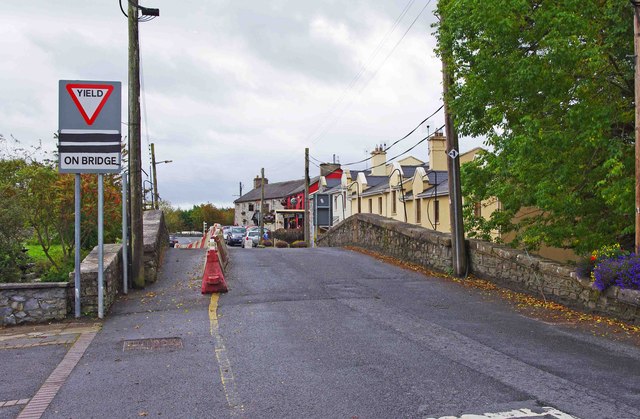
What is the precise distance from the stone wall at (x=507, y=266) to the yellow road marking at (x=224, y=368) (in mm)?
6023

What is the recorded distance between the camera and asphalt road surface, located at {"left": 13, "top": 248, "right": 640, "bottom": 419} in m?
4.89

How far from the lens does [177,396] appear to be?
17.0 ft

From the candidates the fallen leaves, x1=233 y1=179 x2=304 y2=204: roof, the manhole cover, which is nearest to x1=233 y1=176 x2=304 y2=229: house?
x1=233 y1=179 x2=304 y2=204: roof

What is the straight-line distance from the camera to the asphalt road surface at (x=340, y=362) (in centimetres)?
489

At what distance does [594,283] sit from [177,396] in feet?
22.9

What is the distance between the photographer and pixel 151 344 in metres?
7.25

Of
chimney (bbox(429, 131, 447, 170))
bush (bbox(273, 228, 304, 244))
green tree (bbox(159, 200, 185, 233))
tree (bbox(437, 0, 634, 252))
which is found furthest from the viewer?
green tree (bbox(159, 200, 185, 233))

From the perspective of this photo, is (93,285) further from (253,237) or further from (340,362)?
(253,237)

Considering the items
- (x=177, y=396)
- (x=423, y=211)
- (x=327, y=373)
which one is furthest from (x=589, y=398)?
(x=423, y=211)

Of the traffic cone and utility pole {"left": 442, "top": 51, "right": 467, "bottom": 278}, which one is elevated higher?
utility pole {"left": 442, "top": 51, "right": 467, "bottom": 278}

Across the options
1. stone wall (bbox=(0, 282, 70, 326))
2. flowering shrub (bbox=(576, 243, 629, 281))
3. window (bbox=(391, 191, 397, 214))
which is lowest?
stone wall (bbox=(0, 282, 70, 326))

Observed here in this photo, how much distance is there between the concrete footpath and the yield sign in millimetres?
3362

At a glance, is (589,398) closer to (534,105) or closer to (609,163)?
(609,163)

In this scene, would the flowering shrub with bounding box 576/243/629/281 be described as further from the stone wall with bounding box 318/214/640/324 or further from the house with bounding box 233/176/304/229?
the house with bounding box 233/176/304/229
